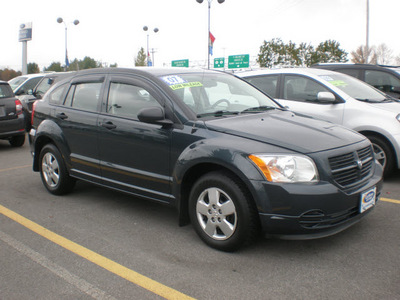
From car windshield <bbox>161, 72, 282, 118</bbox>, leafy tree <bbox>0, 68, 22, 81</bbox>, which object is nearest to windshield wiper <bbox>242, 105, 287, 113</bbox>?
car windshield <bbox>161, 72, 282, 118</bbox>

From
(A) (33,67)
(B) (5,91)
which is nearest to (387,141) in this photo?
(B) (5,91)

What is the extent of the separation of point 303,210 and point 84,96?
10.2 ft

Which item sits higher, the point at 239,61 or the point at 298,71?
the point at 239,61

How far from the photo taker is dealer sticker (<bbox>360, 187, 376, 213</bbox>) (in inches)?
136

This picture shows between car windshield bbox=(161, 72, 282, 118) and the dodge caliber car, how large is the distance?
2 cm

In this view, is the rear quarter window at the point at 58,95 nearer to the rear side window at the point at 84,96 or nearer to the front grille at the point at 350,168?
the rear side window at the point at 84,96

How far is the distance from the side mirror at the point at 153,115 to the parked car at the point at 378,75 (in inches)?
219

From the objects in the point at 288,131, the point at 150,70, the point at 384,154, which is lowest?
the point at 384,154

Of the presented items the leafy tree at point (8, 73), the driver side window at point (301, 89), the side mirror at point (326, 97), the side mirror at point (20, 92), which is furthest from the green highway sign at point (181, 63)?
the leafy tree at point (8, 73)

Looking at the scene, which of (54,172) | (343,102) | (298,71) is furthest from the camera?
(298,71)

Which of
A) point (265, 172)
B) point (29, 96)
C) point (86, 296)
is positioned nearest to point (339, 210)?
point (265, 172)

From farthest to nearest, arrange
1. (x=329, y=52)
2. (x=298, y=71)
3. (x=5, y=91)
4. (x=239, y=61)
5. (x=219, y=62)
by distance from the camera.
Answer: (x=219, y=62)
(x=239, y=61)
(x=329, y=52)
(x=5, y=91)
(x=298, y=71)

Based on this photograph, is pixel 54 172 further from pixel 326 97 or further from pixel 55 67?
pixel 55 67

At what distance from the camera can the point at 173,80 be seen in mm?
4262
